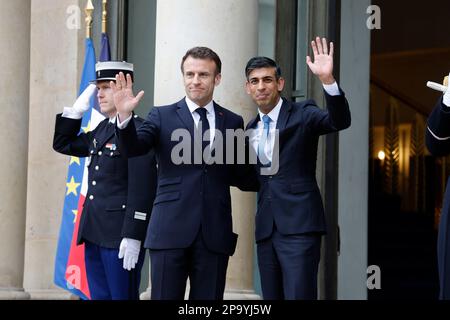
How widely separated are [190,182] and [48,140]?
16.6 ft

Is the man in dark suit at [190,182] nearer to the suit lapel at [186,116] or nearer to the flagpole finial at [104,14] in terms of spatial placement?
the suit lapel at [186,116]

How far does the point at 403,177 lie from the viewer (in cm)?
1994

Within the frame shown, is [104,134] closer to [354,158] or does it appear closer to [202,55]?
[202,55]

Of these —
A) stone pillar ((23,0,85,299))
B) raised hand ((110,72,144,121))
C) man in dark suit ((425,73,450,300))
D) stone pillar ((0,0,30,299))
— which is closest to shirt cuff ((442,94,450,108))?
man in dark suit ((425,73,450,300))

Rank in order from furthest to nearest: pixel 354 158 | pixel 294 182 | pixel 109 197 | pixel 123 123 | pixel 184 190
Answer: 1. pixel 354 158
2. pixel 109 197
3. pixel 294 182
4. pixel 184 190
5. pixel 123 123

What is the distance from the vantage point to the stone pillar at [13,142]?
41.9ft

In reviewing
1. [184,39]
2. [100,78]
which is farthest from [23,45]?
[100,78]

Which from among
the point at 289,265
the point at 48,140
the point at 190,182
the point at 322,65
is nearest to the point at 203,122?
the point at 190,182

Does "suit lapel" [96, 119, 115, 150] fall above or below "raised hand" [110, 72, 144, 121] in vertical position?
below

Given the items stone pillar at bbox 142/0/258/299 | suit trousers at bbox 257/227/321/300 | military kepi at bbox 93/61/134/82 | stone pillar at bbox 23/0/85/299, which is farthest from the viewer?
stone pillar at bbox 23/0/85/299

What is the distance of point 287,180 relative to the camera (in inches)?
357

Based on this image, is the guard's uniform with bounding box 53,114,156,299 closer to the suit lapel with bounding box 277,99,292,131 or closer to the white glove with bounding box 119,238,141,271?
the white glove with bounding box 119,238,141,271

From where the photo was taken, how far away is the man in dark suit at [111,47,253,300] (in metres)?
8.84
